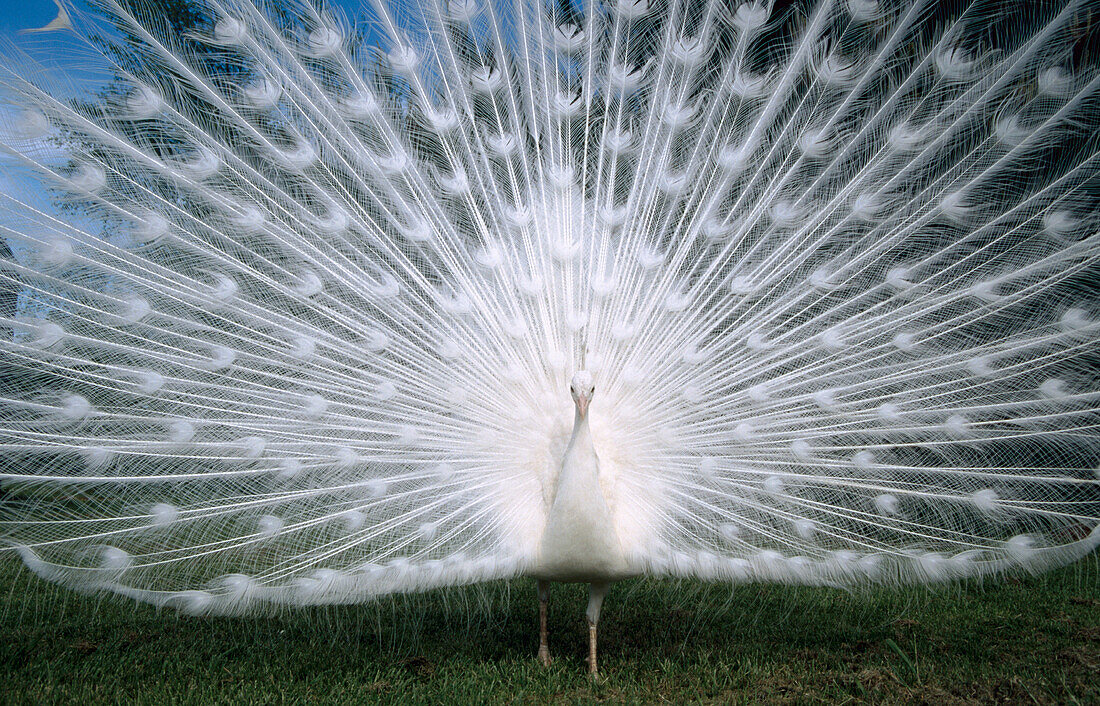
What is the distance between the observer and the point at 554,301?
3.84 metres

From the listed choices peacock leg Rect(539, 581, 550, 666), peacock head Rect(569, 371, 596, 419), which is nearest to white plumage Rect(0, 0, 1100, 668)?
peacock head Rect(569, 371, 596, 419)

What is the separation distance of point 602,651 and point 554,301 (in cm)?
184

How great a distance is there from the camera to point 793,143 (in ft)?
12.6

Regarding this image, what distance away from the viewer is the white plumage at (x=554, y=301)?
3385 millimetres

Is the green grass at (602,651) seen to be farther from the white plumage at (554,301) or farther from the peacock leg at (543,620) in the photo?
the white plumage at (554,301)

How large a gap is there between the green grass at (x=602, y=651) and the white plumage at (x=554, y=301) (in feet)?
1.54

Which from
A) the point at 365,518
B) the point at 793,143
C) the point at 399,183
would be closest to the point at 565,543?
the point at 365,518

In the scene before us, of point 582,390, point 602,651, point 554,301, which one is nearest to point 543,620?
point 602,651

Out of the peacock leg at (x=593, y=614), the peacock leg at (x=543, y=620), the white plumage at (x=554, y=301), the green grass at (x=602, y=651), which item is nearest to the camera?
the green grass at (x=602, y=651)

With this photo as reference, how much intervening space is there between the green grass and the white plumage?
0.47 m

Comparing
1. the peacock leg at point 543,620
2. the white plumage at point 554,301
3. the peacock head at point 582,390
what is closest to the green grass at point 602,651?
the peacock leg at point 543,620

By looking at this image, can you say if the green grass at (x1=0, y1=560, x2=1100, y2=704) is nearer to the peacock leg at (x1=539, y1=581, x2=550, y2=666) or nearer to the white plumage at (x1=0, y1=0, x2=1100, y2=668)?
the peacock leg at (x1=539, y1=581, x2=550, y2=666)

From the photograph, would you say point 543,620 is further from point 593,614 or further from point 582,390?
point 582,390

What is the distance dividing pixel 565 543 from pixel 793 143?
2.20 metres
